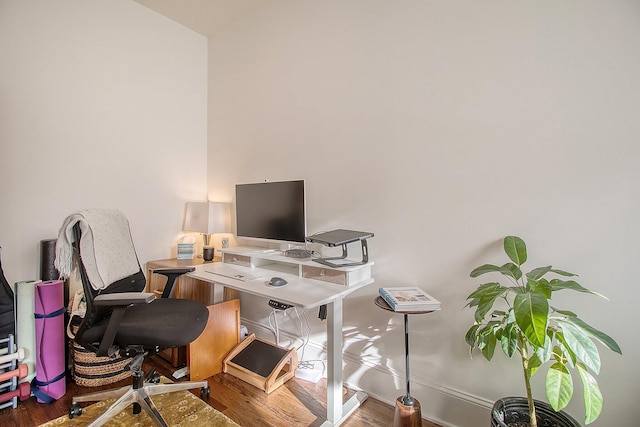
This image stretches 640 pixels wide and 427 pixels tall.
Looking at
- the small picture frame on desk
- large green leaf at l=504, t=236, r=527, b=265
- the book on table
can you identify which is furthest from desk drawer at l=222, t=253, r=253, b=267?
large green leaf at l=504, t=236, r=527, b=265

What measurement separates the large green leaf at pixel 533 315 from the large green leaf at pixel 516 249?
28cm

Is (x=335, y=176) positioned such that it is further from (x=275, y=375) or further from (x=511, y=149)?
(x=275, y=375)

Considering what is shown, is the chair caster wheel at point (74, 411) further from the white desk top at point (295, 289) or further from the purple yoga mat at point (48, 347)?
the white desk top at point (295, 289)

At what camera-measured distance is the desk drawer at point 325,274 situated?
163 cm

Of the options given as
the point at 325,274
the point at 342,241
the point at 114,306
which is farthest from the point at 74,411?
the point at 342,241

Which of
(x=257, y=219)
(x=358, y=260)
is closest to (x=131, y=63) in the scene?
(x=257, y=219)

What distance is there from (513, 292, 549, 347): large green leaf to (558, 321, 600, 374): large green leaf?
0.53 feet

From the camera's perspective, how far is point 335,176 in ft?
6.59

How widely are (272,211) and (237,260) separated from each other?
49 centimetres

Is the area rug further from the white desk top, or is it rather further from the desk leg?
the white desk top

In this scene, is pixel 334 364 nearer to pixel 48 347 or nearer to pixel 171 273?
pixel 171 273

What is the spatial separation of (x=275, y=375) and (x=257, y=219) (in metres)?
1.05

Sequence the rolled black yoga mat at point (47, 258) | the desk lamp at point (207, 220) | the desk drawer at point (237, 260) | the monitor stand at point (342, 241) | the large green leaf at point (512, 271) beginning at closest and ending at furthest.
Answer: the large green leaf at point (512, 271)
the monitor stand at point (342, 241)
the rolled black yoga mat at point (47, 258)
the desk drawer at point (237, 260)
the desk lamp at point (207, 220)

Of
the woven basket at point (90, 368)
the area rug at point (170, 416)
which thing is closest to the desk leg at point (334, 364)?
the area rug at point (170, 416)
